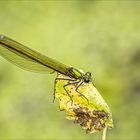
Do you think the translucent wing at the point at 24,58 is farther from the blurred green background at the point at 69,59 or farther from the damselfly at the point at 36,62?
the blurred green background at the point at 69,59

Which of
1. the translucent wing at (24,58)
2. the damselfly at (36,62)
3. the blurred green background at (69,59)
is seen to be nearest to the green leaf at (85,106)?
the damselfly at (36,62)

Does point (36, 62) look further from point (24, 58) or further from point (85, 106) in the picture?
point (85, 106)

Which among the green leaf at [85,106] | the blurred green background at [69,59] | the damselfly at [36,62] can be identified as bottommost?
the green leaf at [85,106]

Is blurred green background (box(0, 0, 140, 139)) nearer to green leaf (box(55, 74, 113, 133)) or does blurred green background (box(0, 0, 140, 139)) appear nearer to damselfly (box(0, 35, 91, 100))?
damselfly (box(0, 35, 91, 100))

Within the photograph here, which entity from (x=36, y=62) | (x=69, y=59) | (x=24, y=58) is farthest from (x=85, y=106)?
(x=69, y=59)

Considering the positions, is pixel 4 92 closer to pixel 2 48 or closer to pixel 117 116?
pixel 117 116

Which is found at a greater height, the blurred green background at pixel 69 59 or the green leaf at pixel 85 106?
the blurred green background at pixel 69 59

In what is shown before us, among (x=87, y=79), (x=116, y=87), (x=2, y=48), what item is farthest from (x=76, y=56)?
(x=87, y=79)
